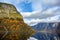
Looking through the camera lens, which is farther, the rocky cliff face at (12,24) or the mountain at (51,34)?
the rocky cliff face at (12,24)

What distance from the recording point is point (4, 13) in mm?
30453

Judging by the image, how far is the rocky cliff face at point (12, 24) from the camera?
24897 millimetres

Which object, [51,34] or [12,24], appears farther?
[51,34]

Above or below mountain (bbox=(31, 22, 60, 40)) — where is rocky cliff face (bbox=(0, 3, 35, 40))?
above

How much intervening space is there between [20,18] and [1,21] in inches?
172

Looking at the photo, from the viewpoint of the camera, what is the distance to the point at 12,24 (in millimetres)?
26656

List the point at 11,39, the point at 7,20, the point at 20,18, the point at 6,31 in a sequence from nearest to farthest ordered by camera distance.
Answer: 1. the point at 11,39
2. the point at 6,31
3. the point at 7,20
4. the point at 20,18

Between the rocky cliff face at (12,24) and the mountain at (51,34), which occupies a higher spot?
the rocky cliff face at (12,24)

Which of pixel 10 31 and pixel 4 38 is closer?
pixel 4 38

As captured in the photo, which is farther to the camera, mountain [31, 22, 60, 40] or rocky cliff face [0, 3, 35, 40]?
rocky cliff face [0, 3, 35, 40]

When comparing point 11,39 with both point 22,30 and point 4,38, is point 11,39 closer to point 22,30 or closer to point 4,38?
point 4,38

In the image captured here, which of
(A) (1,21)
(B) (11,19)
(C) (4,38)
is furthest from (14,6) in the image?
(C) (4,38)

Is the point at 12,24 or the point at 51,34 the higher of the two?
the point at 12,24

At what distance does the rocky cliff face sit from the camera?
24897 millimetres
